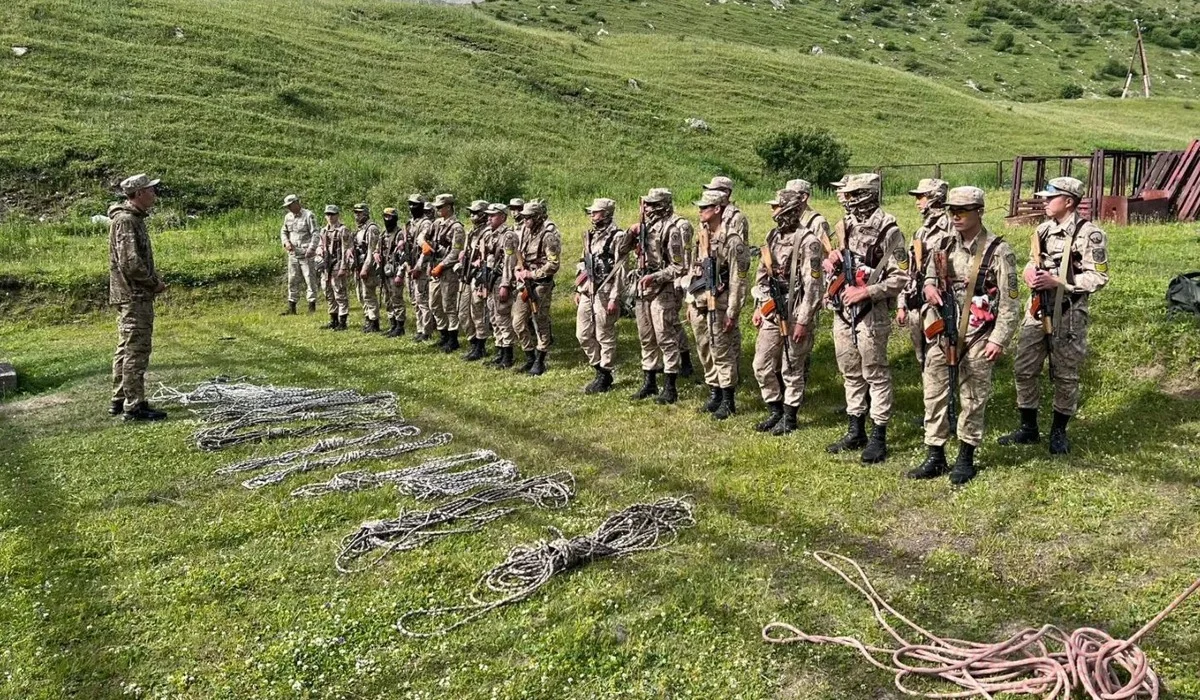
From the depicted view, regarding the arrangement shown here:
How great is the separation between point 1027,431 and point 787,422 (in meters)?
2.04

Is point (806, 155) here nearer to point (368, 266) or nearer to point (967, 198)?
point (368, 266)

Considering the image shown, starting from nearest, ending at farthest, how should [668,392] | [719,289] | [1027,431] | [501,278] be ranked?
[1027,431], [719,289], [668,392], [501,278]

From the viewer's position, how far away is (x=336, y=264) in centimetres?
1525

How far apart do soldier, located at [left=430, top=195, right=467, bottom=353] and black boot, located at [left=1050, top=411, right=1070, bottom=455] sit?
813 cm

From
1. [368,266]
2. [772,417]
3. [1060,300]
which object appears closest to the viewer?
[1060,300]

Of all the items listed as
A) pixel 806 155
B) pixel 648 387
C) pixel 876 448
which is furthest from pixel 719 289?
pixel 806 155

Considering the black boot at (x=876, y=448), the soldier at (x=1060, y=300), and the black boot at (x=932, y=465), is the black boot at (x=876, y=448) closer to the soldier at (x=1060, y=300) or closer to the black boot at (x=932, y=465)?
the black boot at (x=932, y=465)

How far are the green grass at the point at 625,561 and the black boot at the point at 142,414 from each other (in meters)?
0.26

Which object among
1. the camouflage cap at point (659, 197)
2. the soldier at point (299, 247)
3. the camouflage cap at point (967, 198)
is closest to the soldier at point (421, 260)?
the soldier at point (299, 247)

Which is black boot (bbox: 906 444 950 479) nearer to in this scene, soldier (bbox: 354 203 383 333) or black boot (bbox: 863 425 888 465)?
black boot (bbox: 863 425 888 465)

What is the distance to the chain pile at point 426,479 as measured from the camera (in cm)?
646

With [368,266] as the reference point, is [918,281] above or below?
above

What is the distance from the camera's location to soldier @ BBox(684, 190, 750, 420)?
8.07m

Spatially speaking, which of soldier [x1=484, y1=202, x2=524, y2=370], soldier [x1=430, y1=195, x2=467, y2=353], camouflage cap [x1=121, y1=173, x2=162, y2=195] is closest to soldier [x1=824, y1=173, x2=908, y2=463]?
soldier [x1=484, y1=202, x2=524, y2=370]
